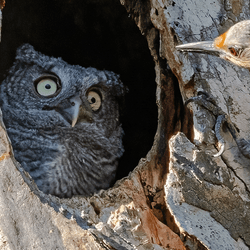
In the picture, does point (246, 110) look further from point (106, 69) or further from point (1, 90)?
point (1, 90)

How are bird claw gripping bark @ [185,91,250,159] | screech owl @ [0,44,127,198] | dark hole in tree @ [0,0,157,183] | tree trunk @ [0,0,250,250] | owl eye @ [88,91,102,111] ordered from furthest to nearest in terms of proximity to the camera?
owl eye @ [88,91,102,111]
screech owl @ [0,44,127,198]
dark hole in tree @ [0,0,157,183]
bird claw gripping bark @ [185,91,250,159]
tree trunk @ [0,0,250,250]

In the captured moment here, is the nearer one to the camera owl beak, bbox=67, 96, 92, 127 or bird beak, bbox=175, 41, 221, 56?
bird beak, bbox=175, 41, 221, 56

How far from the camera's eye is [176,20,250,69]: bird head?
1.26 m

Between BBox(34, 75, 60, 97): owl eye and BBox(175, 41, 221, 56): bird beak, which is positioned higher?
BBox(34, 75, 60, 97): owl eye

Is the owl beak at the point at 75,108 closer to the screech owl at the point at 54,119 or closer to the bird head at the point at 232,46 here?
the screech owl at the point at 54,119

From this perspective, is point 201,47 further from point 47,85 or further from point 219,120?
point 47,85

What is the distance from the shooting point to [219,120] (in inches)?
49.7

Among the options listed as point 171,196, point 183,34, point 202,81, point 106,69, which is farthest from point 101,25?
point 171,196

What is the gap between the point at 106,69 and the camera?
2246 mm

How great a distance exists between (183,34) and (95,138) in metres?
1.20

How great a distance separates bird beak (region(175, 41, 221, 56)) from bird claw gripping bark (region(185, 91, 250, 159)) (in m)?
0.20

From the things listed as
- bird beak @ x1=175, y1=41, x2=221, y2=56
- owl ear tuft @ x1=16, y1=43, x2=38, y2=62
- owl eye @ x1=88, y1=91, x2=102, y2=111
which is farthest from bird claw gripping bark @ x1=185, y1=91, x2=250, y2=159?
owl ear tuft @ x1=16, y1=43, x2=38, y2=62

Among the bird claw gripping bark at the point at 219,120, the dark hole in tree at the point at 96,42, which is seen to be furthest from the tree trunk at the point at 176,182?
the dark hole in tree at the point at 96,42

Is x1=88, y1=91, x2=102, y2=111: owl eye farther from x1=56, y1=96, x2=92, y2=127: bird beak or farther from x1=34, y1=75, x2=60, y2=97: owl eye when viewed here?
x1=34, y1=75, x2=60, y2=97: owl eye
